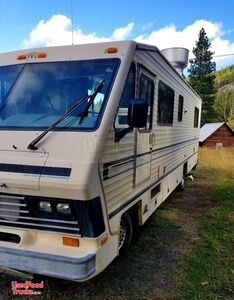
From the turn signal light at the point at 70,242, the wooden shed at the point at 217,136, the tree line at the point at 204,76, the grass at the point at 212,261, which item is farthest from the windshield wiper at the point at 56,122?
the tree line at the point at 204,76

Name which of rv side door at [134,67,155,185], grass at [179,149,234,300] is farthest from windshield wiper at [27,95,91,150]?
grass at [179,149,234,300]

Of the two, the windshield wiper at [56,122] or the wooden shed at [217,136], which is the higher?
the windshield wiper at [56,122]

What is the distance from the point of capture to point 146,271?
441 cm

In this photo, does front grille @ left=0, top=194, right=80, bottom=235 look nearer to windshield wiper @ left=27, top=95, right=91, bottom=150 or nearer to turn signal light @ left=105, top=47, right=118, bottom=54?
windshield wiper @ left=27, top=95, right=91, bottom=150

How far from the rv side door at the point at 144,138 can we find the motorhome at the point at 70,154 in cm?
4

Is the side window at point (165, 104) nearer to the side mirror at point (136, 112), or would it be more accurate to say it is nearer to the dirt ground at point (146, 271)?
the dirt ground at point (146, 271)

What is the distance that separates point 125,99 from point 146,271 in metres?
2.18

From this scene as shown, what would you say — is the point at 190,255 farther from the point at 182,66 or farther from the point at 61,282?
the point at 182,66

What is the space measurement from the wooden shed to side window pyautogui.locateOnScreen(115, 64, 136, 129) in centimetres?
3266

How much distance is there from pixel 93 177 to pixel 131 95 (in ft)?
4.55

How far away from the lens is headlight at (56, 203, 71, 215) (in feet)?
10.6

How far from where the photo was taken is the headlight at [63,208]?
3.22 m

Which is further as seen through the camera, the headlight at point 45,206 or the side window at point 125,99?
the side window at point 125,99

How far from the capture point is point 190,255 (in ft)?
16.4
